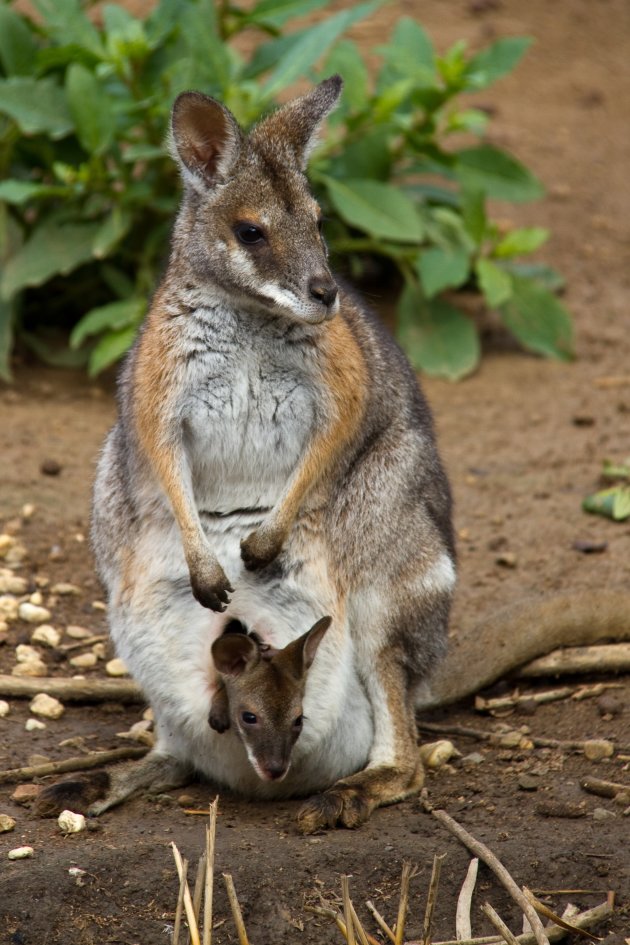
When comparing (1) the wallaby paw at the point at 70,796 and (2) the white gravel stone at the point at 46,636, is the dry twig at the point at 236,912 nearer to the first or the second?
(1) the wallaby paw at the point at 70,796

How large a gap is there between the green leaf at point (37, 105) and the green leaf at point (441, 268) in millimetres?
2190

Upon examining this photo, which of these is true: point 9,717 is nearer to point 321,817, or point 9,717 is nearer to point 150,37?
point 321,817

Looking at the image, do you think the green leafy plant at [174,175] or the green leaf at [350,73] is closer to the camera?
the green leafy plant at [174,175]

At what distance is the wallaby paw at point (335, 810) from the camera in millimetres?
4359

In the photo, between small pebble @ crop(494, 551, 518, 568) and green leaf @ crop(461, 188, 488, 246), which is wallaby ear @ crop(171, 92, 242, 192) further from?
green leaf @ crop(461, 188, 488, 246)

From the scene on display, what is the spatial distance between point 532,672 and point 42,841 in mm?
2127

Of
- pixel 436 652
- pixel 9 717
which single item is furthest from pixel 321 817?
pixel 9 717

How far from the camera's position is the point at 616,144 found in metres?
11.1

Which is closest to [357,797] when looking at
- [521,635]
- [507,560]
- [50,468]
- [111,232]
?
[521,635]

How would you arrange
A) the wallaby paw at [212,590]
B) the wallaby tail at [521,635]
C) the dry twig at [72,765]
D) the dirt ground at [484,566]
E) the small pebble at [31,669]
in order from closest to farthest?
the dirt ground at [484,566] → the wallaby paw at [212,590] → the dry twig at [72,765] → the wallaby tail at [521,635] → the small pebble at [31,669]

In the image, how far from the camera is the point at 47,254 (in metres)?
8.05

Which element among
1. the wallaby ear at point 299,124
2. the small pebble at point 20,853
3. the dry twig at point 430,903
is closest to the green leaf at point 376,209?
the wallaby ear at point 299,124

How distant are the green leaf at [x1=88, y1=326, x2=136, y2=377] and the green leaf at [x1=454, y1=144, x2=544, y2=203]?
2.36m

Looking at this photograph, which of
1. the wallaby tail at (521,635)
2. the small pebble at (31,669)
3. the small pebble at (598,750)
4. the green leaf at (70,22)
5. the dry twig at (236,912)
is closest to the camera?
the dry twig at (236,912)
